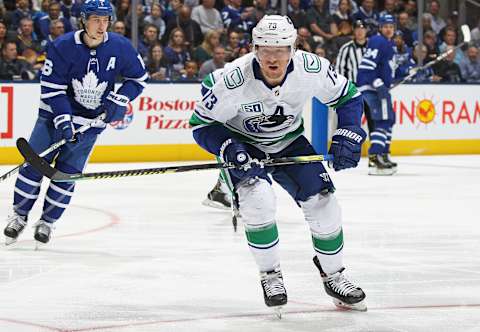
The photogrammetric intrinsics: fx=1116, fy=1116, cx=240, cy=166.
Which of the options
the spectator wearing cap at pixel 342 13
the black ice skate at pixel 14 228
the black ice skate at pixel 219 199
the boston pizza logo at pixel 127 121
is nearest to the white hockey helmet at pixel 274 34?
the black ice skate at pixel 14 228

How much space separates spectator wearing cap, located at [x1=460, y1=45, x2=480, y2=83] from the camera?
1245cm

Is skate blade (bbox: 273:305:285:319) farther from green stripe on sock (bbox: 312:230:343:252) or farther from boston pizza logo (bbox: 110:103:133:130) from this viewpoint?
boston pizza logo (bbox: 110:103:133:130)

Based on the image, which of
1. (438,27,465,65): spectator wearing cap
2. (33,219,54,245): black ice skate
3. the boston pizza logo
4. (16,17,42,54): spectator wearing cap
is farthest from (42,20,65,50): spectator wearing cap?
(33,219,54,245): black ice skate

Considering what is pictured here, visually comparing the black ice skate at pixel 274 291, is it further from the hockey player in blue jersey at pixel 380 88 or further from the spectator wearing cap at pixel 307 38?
the spectator wearing cap at pixel 307 38

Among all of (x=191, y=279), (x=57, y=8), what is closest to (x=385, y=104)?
(x=57, y=8)

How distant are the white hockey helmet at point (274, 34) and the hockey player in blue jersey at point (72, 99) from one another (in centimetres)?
171

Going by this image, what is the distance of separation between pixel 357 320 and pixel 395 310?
0.74 feet

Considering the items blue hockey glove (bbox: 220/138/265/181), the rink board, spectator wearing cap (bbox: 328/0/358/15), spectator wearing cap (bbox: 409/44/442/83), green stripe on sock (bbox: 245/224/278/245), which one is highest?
blue hockey glove (bbox: 220/138/265/181)

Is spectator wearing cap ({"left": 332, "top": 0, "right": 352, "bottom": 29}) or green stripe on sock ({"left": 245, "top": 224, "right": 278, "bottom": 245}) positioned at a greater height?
green stripe on sock ({"left": 245, "top": 224, "right": 278, "bottom": 245})

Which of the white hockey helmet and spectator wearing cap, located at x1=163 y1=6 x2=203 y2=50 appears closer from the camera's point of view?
the white hockey helmet

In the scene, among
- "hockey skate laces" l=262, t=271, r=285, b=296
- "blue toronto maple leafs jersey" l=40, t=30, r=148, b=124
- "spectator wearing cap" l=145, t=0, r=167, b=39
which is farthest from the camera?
"spectator wearing cap" l=145, t=0, r=167, b=39

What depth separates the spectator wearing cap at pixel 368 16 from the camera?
492 inches

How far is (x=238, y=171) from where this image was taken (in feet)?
12.6

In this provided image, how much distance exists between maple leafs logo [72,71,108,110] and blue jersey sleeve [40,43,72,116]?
0.23ft
